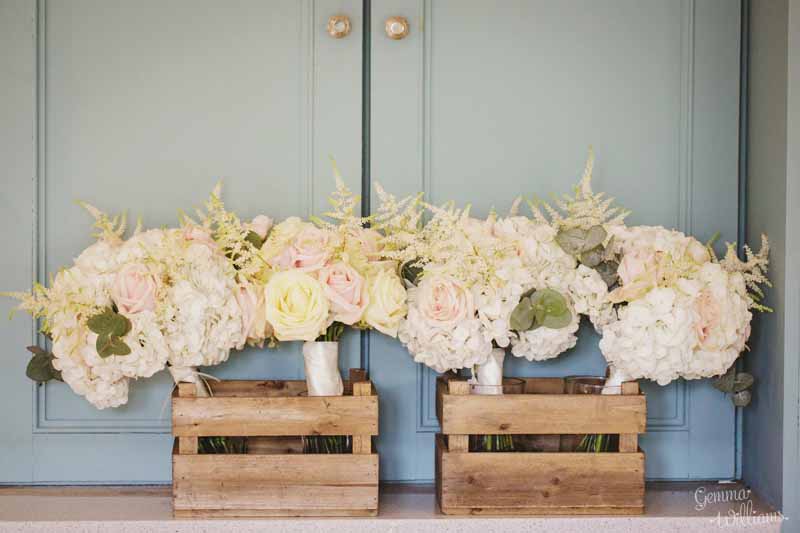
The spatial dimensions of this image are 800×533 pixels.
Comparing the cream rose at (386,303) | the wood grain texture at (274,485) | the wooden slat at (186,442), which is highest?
the cream rose at (386,303)

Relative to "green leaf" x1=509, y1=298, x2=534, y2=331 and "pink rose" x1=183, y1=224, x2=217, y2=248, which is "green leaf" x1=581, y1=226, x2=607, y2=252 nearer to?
"green leaf" x1=509, y1=298, x2=534, y2=331

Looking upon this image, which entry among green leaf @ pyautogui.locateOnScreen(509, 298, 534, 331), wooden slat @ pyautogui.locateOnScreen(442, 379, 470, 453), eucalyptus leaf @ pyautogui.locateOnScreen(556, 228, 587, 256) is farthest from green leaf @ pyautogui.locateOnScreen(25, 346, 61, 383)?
eucalyptus leaf @ pyautogui.locateOnScreen(556, 228, 587, 256)

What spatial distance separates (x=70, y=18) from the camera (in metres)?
1.58

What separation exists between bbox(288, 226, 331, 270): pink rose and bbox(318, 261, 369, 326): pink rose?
0.06 ft

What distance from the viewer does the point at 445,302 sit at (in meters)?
1.36

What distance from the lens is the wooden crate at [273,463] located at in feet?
4.47

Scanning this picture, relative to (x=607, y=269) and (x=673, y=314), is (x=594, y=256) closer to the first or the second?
(x=607, y=269)

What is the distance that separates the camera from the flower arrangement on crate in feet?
4.41

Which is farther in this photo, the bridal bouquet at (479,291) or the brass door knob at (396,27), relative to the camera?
the brass door knob at (396,27)

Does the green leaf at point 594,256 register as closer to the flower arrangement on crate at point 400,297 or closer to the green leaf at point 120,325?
the flower arrangement on crate at point 400,297

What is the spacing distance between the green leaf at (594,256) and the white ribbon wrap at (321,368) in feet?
1.50

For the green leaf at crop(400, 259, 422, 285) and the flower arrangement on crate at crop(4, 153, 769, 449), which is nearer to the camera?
the flower arrangement on crate at crop(4, 153, 769, 449)

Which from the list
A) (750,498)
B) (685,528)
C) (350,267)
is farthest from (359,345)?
(750,498)

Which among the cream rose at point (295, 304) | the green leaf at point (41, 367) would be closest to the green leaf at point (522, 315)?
the cream rose at point (295, 304)
